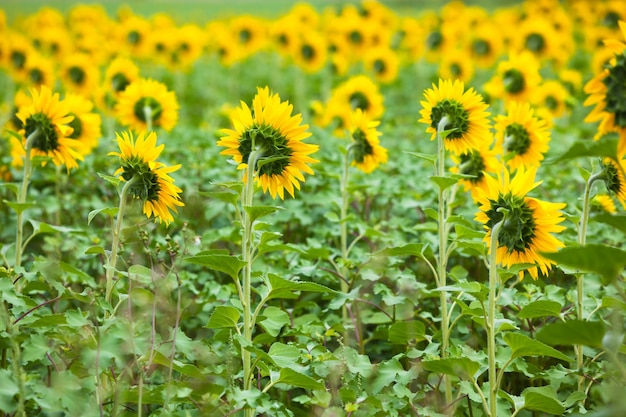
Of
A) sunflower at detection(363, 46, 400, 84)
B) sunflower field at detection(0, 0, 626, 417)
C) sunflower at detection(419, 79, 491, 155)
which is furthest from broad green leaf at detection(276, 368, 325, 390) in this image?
sunflower at detection(363, 46, 400, 84)

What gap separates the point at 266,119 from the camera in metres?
2.04

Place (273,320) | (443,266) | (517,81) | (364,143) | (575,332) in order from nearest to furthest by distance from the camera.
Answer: (575,332), (273,320), (443,266), (364,143), (517,81)

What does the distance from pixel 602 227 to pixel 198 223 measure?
6.16 feet

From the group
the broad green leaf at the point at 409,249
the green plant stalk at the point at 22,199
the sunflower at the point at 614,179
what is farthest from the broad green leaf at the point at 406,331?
the green plant stalk at the point at 22,199

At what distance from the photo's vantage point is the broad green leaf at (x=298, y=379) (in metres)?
1.89

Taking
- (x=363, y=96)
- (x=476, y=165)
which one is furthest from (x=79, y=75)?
(x=476, y=165)

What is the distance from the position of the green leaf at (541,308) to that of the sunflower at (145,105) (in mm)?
2067

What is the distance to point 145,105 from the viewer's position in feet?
11.4

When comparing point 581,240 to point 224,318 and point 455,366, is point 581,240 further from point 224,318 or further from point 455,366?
point 224,318

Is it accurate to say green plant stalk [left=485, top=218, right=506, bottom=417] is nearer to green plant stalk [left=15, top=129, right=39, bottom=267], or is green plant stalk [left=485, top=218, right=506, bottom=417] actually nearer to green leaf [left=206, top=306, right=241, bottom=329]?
green leaf [left=206, top=306, right=241, bottom=329]

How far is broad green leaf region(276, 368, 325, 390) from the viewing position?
189 cm

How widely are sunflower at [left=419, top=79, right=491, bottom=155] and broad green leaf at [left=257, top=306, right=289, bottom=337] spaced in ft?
2.44

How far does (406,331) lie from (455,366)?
1.21ft

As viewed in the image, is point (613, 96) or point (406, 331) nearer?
point (613, 96)
